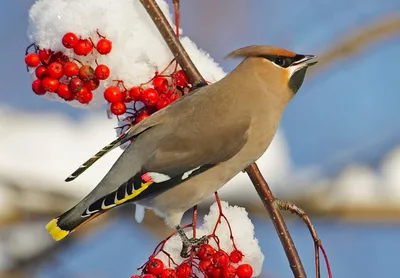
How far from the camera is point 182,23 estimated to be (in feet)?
16.2

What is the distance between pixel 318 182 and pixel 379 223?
0.35 meters

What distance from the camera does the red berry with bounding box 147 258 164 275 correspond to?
7.91 feet

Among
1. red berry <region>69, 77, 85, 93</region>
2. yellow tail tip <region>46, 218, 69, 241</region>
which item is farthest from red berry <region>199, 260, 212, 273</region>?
red berry <region>69, 77, 85, 93</region>

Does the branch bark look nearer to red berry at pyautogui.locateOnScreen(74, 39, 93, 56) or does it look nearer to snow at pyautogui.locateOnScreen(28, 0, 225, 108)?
snow at pyautogui.locateOnScreen(28, 0, 225, 108)

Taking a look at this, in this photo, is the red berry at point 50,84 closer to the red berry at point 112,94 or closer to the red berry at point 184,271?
the red berry at point 112,94

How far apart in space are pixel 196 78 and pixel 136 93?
192 millimetres

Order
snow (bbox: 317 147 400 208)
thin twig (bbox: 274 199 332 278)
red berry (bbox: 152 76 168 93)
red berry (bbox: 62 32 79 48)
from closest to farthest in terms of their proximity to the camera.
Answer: thin twig (bbox: 274 199 332 278) → red berry (bbox: 62 32 79 48) → red berry (bbox: 152 76 168 93) → snow (bbox: 317 147 400 208)

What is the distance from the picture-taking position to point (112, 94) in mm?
2525

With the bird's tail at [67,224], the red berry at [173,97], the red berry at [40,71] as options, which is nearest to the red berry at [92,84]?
the red berry at [40,71]

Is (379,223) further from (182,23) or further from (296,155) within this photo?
(182,23)

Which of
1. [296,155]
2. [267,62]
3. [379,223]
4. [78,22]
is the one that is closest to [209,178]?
[267,62]

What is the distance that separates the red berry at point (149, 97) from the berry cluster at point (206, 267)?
0.40m

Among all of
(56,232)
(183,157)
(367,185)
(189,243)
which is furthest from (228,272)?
(367,185)

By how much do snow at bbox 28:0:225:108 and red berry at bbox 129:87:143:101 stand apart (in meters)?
0.03
